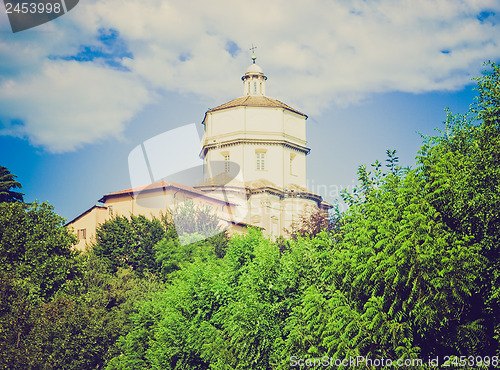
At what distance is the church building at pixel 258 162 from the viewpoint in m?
55.9

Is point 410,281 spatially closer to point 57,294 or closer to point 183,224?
point 57,294

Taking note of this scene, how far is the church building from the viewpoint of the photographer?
55.9m

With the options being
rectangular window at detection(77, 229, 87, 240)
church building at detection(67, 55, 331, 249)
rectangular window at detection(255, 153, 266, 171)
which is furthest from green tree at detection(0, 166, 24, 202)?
rectangular window at detection(255, 153, 266, 171)

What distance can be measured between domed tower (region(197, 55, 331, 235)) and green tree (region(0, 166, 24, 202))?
1735cm

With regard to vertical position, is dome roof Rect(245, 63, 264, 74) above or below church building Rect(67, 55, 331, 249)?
above

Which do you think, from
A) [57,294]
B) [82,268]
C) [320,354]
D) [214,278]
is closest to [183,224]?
[82,268]

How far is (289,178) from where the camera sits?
58.7 metres

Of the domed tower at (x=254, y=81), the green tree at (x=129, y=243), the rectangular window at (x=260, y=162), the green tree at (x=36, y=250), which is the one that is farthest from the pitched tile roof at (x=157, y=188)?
the domed tower at (x=254, y=81)

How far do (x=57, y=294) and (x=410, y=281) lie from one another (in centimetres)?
2414

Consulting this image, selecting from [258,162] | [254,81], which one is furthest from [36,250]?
[254,81]

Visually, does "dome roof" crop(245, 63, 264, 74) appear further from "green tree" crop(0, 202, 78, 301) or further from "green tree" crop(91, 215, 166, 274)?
"green tree" crop(0, 202, 78, 301)

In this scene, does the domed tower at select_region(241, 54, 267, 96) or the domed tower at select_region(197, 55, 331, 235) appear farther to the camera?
the domed tower at select_region(241, 54, 267, 96)

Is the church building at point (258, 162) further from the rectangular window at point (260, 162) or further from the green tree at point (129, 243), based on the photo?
the green tree at point (129, 243)

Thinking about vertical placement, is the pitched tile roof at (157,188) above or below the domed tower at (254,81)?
below
